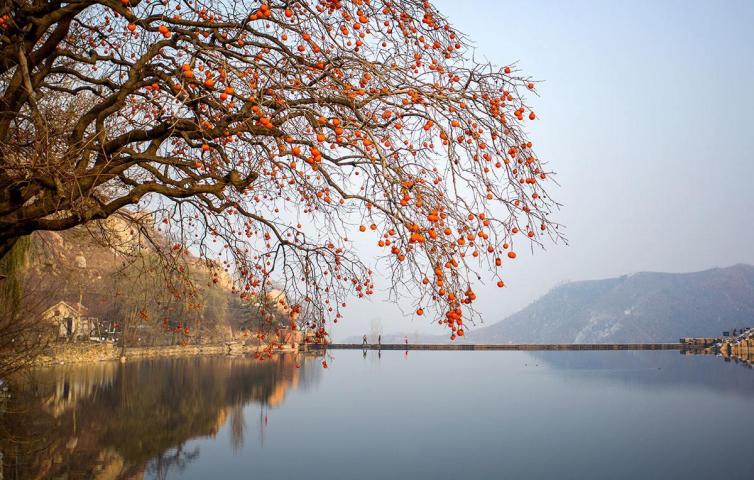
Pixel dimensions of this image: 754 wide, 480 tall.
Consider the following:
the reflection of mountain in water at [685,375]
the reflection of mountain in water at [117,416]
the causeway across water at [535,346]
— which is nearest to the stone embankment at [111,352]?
the reflection of mountain in water at [117,416]

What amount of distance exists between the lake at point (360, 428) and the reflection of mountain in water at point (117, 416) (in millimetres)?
74

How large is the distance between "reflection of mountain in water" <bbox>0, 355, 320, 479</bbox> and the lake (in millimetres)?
74

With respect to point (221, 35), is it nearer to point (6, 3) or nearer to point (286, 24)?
point (286, 24)

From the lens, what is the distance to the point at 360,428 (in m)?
23.9

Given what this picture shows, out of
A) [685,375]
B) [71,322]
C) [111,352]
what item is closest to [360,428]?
[111,352]

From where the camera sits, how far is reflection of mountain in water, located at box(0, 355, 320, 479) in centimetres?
1457

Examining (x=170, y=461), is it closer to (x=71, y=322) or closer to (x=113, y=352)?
(x=71, y=322)

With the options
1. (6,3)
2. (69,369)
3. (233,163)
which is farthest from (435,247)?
(69,369)

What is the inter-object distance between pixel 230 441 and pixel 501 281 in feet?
60.2

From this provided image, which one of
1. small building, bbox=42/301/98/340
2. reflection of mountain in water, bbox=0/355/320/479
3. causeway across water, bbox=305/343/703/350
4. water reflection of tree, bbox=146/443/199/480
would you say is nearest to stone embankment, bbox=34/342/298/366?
small building, bbox=42/301/98/340

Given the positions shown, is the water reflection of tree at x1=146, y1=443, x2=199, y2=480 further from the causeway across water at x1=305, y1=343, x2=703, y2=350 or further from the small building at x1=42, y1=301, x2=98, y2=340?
the causeway across water at x1=305, y1=343, x2=703, y2=350

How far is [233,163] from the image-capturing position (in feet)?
26.6

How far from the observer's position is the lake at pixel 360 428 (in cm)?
1693

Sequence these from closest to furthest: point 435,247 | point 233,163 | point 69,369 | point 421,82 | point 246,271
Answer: point 435,247 → point 421,82 → point 233,163 → point 246,271 → point 69,369
